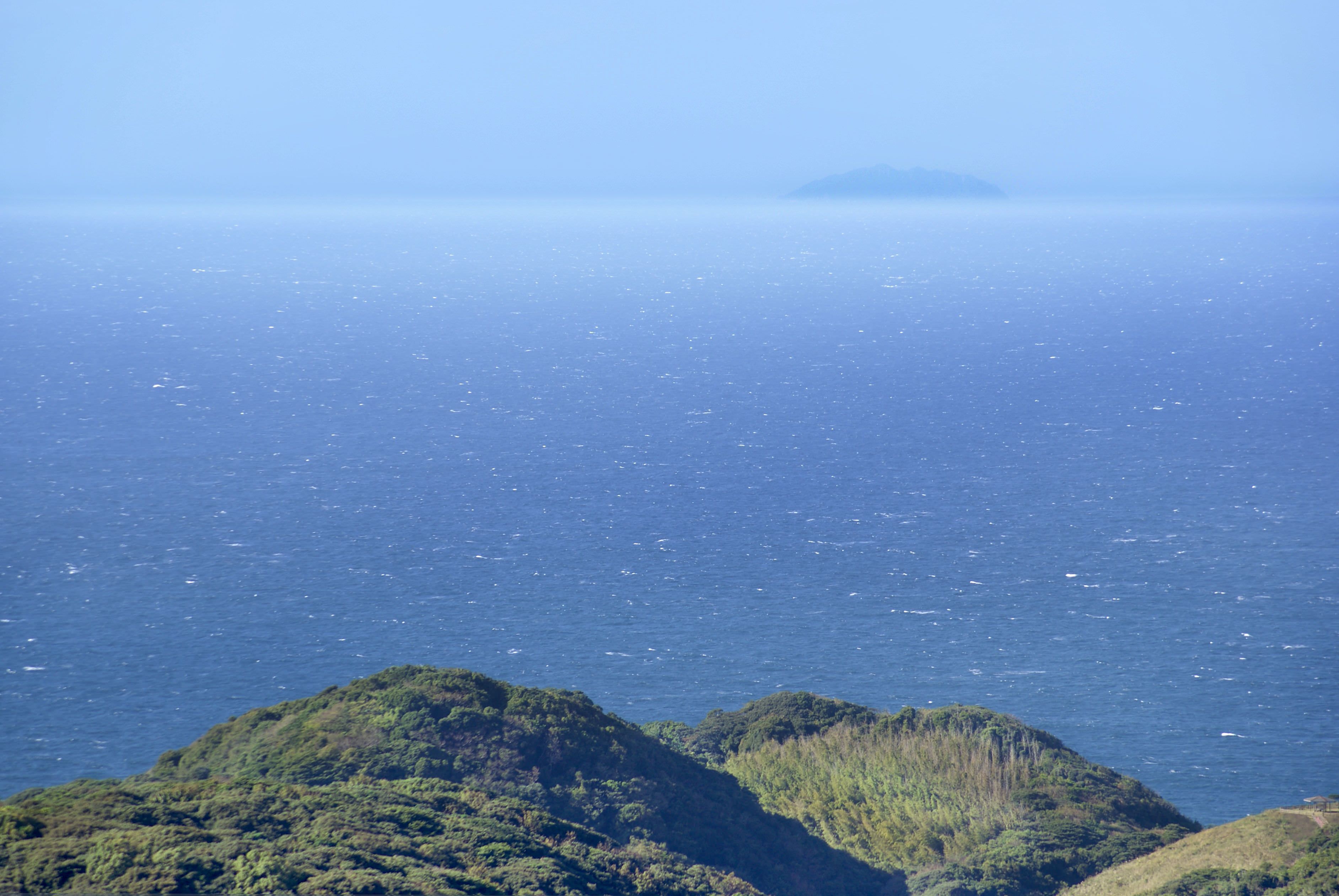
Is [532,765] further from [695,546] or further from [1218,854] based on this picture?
[695,546]

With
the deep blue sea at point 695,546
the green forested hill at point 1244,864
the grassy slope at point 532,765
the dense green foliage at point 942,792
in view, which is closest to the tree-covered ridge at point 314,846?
the grassy slope at point 532,765

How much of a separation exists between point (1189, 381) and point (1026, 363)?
61.1 ft

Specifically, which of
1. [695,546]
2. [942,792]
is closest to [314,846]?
[942,792]

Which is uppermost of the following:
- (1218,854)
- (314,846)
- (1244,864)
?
(314,846)

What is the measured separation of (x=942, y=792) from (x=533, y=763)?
44.9ft

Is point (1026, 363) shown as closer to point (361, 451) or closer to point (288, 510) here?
point (361, 451)

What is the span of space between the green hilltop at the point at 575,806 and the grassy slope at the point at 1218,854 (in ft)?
6.33

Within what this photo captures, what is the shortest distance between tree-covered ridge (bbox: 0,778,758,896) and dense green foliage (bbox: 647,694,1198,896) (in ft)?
24.5

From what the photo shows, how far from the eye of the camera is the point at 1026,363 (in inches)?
5349

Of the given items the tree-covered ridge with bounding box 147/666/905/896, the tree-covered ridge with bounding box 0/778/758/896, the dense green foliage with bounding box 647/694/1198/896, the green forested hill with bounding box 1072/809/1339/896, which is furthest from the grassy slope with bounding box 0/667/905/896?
the green forested hill with bounding box 1072/809/1339/896

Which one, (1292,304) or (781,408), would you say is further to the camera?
(1292,304)

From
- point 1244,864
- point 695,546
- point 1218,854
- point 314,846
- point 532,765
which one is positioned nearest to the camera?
point 314,846

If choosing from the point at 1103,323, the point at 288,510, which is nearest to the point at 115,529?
the point at 288,510

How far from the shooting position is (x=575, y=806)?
33156 millimetres
